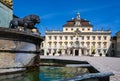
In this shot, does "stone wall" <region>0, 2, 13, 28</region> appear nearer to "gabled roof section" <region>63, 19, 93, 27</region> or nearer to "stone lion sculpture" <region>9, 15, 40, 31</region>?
"stone lion sculpture" <region>9, 15, 40, 31</region>

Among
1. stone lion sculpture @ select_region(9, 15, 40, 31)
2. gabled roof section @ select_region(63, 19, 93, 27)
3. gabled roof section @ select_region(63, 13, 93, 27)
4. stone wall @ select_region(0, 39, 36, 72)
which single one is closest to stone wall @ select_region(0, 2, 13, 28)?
stone lion sculpture @ select_region(9, 15, 40, 31)

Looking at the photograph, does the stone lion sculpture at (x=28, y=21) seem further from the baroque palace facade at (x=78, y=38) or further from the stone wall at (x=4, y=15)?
the baroque palace facade at (x=78, y=38)

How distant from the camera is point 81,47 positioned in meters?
78.1

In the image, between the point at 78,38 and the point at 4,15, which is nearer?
the point at 4,15

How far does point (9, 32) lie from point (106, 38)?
77674 mm

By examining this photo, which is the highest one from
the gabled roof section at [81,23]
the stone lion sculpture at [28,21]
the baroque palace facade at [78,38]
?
the gabled roof section at [81,23]

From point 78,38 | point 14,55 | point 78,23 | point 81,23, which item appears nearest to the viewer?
point 14,55

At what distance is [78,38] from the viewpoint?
80.2 m

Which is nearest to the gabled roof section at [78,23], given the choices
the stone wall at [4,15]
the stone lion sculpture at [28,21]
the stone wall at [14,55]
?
the stone wall at [4,15]

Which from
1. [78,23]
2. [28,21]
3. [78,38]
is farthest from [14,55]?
[78,23]

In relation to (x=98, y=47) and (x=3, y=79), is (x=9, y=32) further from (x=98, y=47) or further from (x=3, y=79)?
(x=98, y=47)

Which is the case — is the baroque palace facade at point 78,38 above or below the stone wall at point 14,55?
above

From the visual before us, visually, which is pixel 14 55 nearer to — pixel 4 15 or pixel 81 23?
pixel 4 15

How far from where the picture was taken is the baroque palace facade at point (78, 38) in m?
80.2
